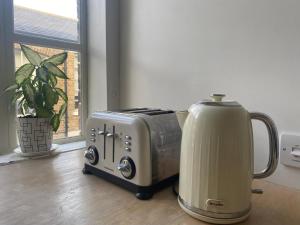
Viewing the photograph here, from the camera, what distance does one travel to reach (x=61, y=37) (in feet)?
3.54

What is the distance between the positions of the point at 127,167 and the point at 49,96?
45 centimetres

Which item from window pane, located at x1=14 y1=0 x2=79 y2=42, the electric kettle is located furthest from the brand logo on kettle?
window pane, located at x1=14 y1=0 x2=79 y2=42

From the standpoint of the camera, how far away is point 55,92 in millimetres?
900

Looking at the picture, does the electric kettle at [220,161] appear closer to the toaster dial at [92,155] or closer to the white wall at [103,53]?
the toaster dial at [92,155]

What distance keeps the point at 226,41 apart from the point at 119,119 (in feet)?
1.34

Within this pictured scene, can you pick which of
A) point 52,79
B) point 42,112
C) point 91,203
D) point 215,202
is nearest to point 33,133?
point 42,112

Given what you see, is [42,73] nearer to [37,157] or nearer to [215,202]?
[37,157]

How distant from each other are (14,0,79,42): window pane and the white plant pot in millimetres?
363

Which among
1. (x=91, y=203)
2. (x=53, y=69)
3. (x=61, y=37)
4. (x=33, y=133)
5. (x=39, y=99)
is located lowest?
(x=91, y=203)

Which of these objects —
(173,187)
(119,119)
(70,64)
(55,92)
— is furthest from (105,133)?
(70,64)

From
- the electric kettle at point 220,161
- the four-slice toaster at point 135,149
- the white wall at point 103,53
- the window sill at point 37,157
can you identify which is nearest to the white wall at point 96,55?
the white wall at point 103,53

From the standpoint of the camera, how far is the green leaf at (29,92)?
0.85 m

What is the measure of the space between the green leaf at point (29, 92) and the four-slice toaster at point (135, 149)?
0.27 m

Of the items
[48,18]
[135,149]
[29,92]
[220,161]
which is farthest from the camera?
[48,18]
